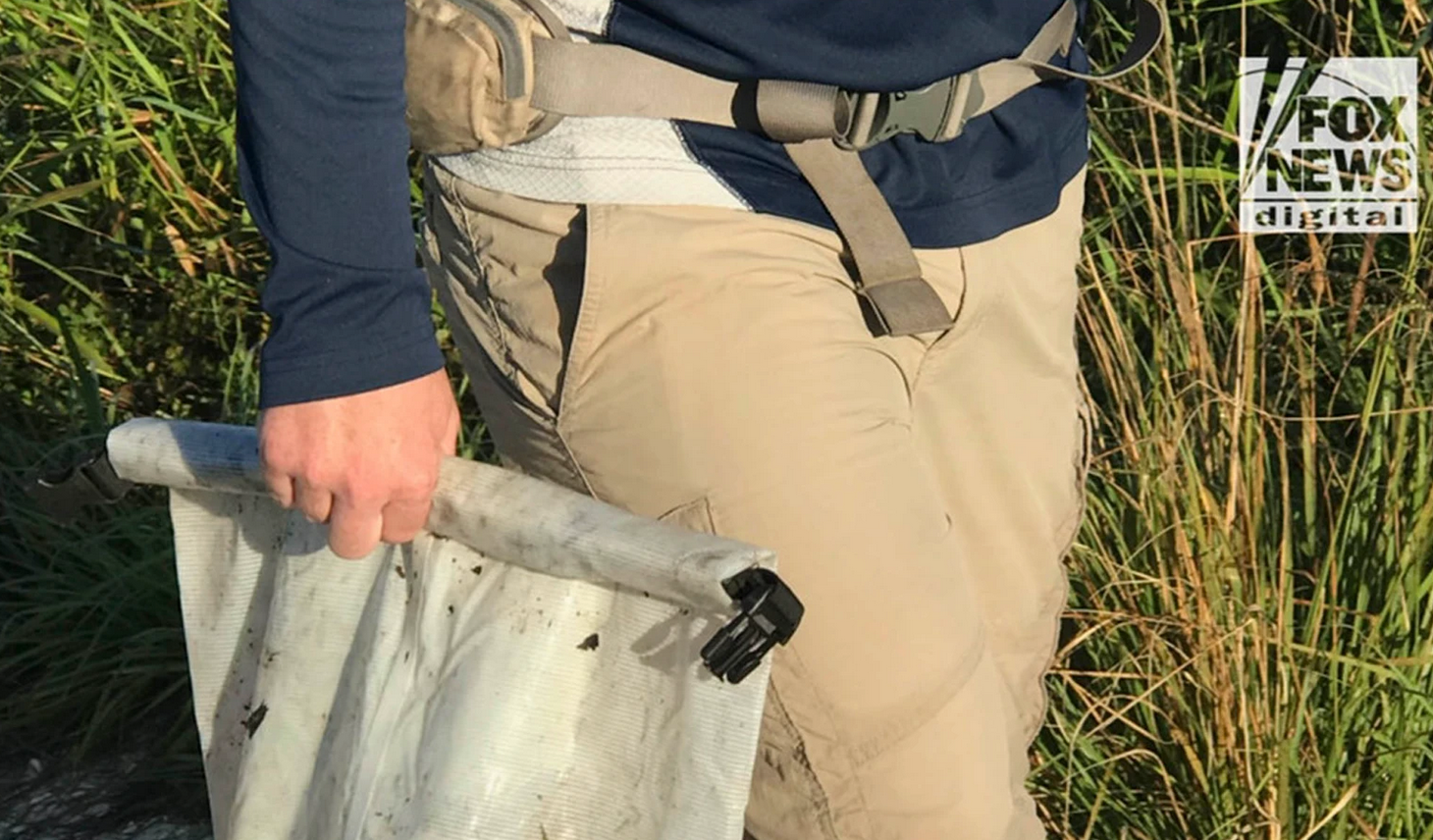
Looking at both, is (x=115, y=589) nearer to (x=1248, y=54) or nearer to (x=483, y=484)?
(x=483, y=484)

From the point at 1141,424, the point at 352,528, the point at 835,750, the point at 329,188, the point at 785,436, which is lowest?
the point at 1141,424

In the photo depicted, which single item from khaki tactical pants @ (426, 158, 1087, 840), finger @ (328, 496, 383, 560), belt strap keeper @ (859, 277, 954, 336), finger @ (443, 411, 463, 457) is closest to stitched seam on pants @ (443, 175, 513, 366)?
khaki tactical pants @ (426, 158, 1087, 840)

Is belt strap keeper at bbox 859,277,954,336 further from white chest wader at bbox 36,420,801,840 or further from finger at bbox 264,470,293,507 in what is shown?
→ finger at bbox 264,470,293,507

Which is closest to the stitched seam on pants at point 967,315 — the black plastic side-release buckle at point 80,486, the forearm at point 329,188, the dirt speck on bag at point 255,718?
the forearm at point 329,188

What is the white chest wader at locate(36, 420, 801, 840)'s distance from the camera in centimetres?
142

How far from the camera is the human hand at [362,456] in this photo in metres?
1.45

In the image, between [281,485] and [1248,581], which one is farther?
[1248,581]

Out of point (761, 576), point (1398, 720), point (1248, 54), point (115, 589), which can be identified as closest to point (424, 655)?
point (761, 576)

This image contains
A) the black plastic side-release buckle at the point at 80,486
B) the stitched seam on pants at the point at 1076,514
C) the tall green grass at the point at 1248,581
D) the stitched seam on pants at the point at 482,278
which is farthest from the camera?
the tall green grass at the point at 1248,581

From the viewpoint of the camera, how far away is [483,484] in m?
1.53

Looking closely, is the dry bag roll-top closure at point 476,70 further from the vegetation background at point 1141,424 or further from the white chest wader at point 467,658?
the vegetation background at point 1141,424

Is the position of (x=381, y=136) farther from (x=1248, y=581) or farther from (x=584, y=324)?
(x=1248, y=581)

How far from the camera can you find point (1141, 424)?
2.70 meters

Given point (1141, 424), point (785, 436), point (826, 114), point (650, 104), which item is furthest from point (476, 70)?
point (1141, 424)
